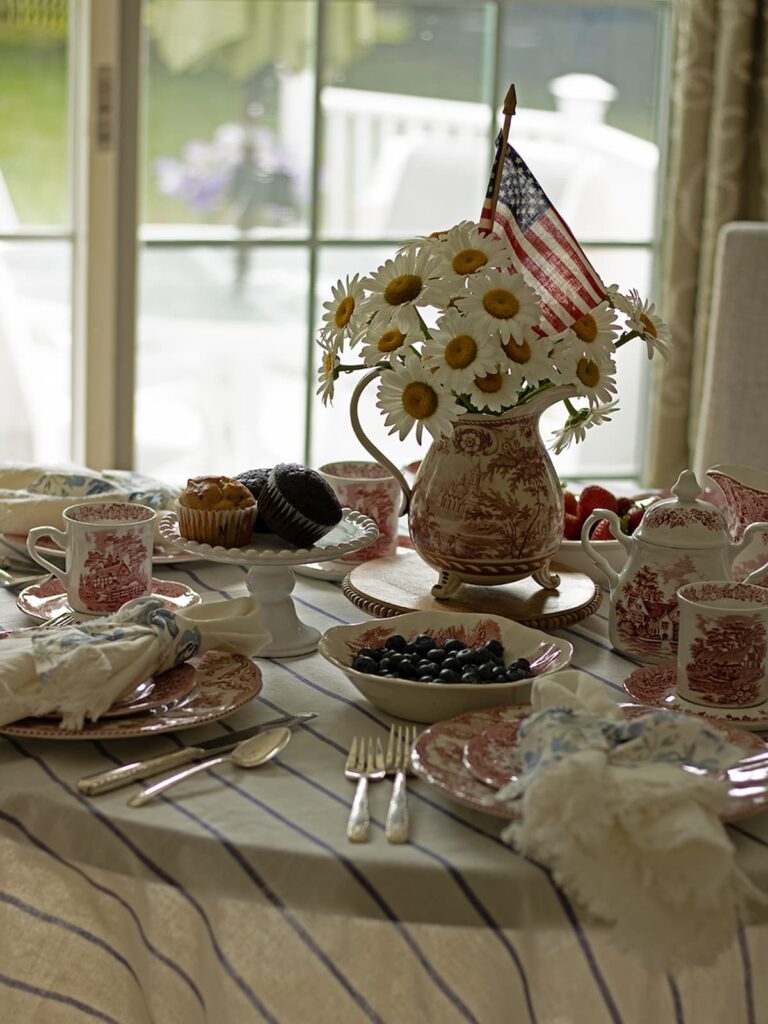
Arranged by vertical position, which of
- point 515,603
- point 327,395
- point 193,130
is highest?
point 193,130

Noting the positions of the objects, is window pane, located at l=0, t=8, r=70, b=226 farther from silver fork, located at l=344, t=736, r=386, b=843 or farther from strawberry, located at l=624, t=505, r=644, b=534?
silver fork, located at l=344, t=736, r=386, b=843

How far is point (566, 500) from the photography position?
5.07 feet

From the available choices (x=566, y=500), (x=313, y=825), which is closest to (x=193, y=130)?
(x=566, y=500)

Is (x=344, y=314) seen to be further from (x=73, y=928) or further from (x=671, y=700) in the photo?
(x=73, y=928)

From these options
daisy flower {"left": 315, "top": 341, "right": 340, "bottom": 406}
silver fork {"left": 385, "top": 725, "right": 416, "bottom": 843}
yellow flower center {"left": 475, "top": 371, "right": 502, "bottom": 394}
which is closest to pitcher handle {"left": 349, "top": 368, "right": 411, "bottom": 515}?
daisy flower {"left": 315, "top": 341, "right": 340, "bottom": 406}

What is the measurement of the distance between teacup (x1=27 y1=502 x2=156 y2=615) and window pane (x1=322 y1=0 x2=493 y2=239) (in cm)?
203

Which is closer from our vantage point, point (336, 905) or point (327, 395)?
point (336, 905)

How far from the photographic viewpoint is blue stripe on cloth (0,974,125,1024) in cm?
102

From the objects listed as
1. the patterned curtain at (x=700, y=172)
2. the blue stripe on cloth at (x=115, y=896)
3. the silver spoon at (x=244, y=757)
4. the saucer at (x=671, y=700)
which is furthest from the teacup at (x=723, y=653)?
the patterned curtain at (x=700, y=172)

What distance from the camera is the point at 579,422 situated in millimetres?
1298

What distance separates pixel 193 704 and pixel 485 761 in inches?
9.7

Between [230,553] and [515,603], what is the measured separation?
1.00 ft

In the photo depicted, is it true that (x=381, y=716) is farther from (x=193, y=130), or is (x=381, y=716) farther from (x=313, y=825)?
(x=193, y=130)

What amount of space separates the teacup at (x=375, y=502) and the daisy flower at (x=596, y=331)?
0.33 meters
